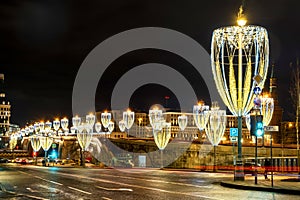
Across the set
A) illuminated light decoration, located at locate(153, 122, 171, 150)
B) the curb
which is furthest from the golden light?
illuminated light decoration, located at locate(153, 122, 171, 150)

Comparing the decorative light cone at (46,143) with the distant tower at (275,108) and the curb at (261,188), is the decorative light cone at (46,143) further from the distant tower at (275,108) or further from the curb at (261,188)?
the curb at (261,188)

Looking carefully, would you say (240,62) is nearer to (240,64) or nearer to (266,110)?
(240,64)

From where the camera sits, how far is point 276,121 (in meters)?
111

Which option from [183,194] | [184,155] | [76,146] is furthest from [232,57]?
[76,146]

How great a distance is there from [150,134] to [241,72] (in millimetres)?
143604

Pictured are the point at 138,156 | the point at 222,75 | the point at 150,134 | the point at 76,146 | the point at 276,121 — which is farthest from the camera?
the point at 150,134

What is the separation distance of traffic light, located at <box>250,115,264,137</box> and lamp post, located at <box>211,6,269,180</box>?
7.61 feet

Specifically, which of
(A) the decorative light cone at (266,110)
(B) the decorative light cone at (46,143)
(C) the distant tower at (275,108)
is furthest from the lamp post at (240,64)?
(C) the distant tower at (275,108)

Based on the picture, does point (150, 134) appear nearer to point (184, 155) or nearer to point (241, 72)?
point (184, 155)

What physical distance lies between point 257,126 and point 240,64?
169 inches

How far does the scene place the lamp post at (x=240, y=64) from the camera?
85.3ft

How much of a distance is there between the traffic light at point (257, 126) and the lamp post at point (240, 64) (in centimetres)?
232

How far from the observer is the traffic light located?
76.1ft

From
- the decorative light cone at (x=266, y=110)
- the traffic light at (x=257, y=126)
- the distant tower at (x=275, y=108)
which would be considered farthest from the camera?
the distant tower at (x=275, y=108)
